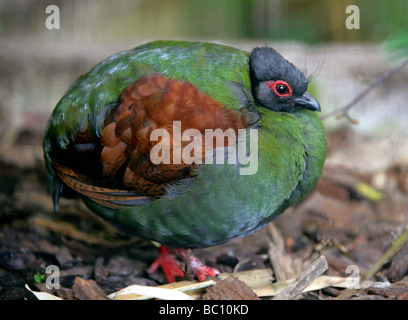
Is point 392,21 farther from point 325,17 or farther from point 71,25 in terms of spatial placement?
point 71,25

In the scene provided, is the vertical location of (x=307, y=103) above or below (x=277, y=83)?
below

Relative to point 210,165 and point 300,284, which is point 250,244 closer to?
point 300,284

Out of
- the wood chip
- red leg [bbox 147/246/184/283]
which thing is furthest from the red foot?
the wood chip

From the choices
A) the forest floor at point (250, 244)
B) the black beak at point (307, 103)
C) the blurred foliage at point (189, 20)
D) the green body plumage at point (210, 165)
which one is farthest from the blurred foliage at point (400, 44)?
the black beak at point (307, 103)

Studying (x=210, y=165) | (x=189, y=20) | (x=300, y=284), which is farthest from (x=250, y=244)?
(x=189, y=20)

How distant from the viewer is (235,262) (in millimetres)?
3486

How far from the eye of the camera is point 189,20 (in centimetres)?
615

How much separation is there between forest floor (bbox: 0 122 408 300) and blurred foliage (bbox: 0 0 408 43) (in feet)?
4.66

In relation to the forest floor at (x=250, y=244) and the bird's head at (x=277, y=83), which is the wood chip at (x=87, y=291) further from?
the bird's head at (x=277, y=83)

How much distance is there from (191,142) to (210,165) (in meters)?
0.18
